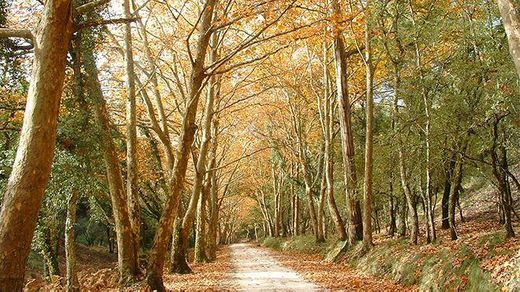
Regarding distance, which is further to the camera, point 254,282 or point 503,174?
point 254,282

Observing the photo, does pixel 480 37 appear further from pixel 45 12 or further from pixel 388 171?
pixel 45 12

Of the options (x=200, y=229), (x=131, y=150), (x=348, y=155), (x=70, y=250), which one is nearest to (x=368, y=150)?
(x=348, y=155)

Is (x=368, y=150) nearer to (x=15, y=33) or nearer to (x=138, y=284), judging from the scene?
(x=138, y=284)

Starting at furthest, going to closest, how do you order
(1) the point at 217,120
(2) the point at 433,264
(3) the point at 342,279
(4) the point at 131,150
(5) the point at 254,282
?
(1) the point at 217,120 → (5) the point at 254,282 → (3) the point at 342,279 → (4) the point at 131,150 → (2) the point at 433,264

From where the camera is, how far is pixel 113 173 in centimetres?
975

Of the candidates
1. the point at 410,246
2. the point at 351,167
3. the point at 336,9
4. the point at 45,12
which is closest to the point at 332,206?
the point at 351,167

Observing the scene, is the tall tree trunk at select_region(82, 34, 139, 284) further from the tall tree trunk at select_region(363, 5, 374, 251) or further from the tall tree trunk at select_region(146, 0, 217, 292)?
the tall tree trunk at select_region(363, 5, 374, 251)

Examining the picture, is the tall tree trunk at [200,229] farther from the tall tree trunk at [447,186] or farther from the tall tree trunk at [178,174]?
the tall tree trunk at [447,186]

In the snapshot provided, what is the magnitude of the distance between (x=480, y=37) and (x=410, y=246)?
572cm

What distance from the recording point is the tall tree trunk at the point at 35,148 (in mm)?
4727

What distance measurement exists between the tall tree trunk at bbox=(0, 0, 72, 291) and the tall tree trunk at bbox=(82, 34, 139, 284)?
4139 millimetres

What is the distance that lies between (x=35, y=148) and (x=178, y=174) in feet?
14.4

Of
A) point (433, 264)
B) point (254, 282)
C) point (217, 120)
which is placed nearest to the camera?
point (433, 264)

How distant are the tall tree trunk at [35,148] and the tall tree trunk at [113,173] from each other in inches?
163
